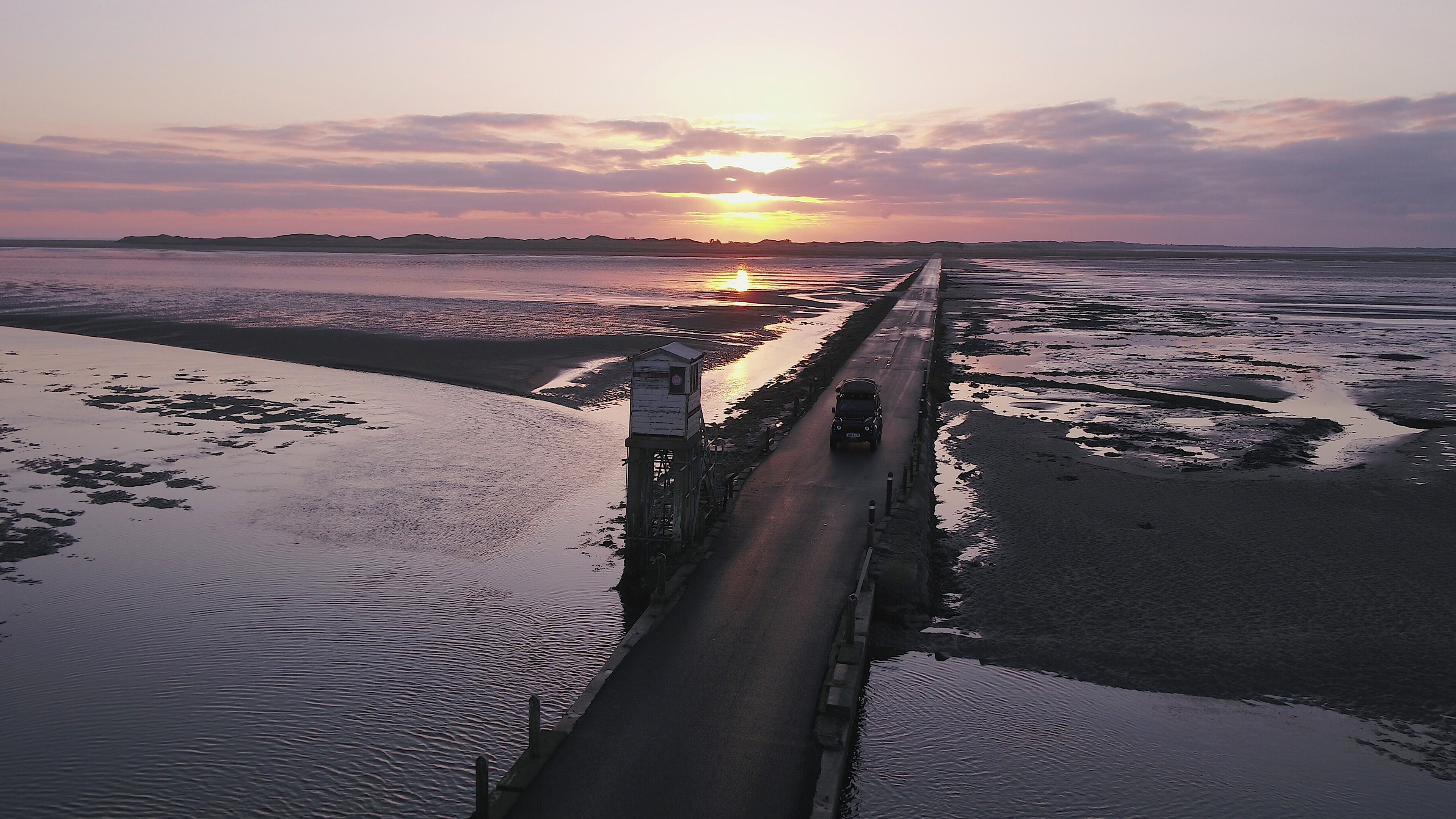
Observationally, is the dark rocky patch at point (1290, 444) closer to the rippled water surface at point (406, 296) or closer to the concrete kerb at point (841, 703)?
the concrete kerb at point (841, 703)

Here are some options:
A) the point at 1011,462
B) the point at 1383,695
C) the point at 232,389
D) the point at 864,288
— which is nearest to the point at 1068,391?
the point at 1011,462

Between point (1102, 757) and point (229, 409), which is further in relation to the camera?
point (229, 409)

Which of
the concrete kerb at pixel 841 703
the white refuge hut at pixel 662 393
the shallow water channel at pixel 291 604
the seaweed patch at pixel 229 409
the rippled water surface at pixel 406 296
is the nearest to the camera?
the concrete kerb at pixel 841 703

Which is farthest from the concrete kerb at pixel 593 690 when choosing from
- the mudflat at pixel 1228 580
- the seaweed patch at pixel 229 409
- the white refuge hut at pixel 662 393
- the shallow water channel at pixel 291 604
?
the seaweed patch at pixel 229 409

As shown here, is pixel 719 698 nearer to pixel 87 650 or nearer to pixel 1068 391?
pixel 87 650

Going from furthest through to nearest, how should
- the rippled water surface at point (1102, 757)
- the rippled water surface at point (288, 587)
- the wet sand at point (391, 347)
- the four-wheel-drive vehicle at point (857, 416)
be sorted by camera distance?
the wet sand at point (391, 347) < the four-wheel-drive vehicle at point (857, 416) < the rippled water surface at point (288, 587) < the rippled water surface at point (1102, 757)

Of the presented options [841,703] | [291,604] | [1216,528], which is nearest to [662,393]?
[291,604]

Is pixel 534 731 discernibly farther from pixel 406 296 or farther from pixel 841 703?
pixel 406 296
